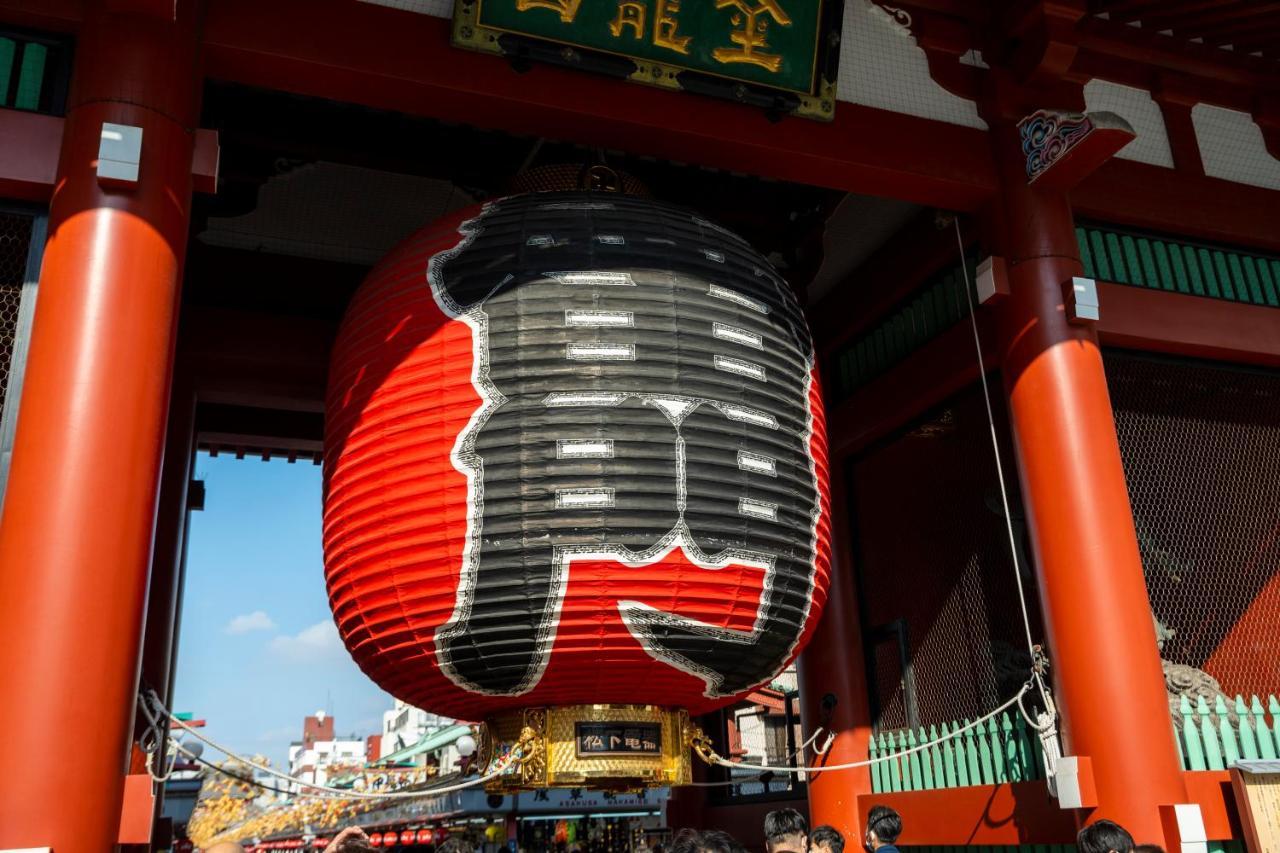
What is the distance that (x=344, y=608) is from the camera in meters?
4.21

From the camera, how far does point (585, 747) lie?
3990 millimetres

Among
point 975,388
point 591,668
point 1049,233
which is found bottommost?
point 591,668

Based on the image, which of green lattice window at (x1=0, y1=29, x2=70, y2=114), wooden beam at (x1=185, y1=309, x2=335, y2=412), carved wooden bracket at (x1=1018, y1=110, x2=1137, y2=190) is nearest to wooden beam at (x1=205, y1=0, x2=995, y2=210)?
carved wooden bracket at (x1=1018, y1=110, x2=1137, y2=190)

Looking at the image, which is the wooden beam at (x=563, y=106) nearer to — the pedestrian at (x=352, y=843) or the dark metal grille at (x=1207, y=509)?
the dark metal grille at (x=1207, y=509)

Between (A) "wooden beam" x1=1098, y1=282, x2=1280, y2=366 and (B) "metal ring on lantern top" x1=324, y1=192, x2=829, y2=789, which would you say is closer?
(B) "metal ring on lantern top" x1=324, y1=192, x2=829, y2=789

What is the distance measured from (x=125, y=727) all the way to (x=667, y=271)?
2.49 metres

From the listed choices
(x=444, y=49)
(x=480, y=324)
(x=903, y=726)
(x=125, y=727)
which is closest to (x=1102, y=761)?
(x=903, y=726)

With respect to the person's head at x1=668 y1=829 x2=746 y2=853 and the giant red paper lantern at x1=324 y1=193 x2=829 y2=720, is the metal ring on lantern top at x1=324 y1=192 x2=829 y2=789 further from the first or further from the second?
the person's head at x1=668 y1=829 x2=746 y2=853

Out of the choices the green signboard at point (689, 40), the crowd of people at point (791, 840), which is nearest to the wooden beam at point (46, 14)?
the green signboard at point (689, 40)

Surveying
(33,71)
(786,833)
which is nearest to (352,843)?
(786,833)

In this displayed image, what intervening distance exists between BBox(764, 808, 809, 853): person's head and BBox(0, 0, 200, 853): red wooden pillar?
2083mm

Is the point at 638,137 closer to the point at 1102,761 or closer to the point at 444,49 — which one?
the point at 444,49

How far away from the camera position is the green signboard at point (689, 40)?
4922mm

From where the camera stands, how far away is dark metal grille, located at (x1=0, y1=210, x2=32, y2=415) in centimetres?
417
